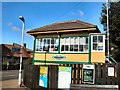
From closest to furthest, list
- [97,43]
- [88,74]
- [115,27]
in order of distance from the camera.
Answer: [88,74] → [97,43] → [115,27]

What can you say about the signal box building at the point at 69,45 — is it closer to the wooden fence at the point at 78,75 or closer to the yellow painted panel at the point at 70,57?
the yellow painted panel at the point at 70,57

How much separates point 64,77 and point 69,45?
9.07m

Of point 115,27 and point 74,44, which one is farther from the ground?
point 115,27

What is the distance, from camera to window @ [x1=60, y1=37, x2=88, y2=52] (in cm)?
1884

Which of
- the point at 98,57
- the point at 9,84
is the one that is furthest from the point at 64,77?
the point at 98,57

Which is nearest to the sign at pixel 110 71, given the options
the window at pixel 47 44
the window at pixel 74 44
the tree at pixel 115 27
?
the window at pixel 74 44

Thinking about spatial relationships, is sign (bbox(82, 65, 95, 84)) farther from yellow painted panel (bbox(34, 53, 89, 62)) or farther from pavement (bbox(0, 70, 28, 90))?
yellow painted panel (bbox(34, 53, 89, 62))

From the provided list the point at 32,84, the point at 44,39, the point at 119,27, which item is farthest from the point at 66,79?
the point at 119,27

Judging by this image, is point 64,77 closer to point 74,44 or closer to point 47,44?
point 74,44

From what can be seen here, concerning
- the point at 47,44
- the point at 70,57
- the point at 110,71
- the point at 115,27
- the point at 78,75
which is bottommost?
the point at 78,75

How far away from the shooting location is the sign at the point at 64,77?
10.5 meters

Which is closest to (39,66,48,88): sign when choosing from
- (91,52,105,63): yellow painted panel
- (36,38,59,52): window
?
(91,52,105,63): yellow painted panel

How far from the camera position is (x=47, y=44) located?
2062 cm

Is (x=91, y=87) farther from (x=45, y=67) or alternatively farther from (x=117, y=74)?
(x=45, y=67)
